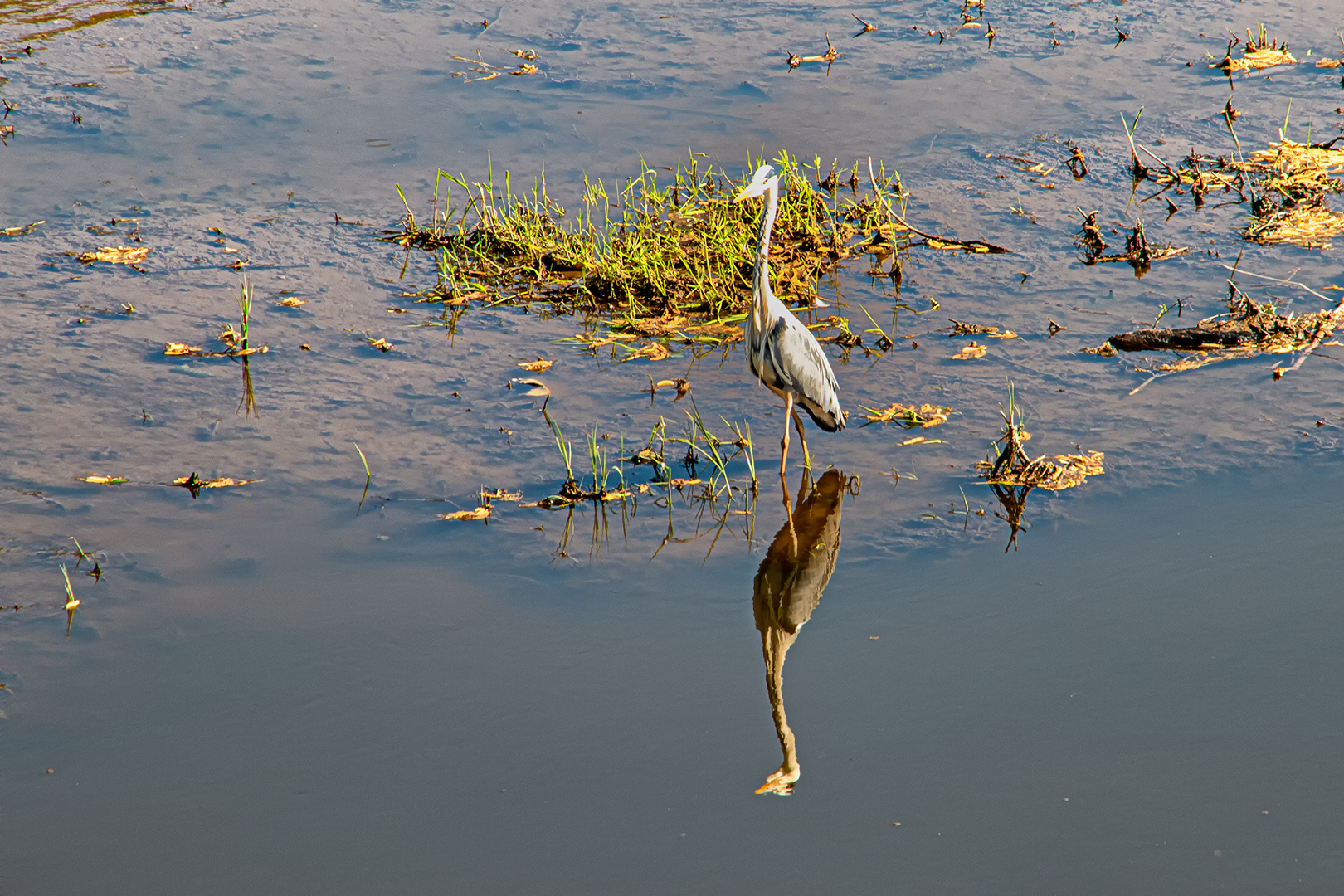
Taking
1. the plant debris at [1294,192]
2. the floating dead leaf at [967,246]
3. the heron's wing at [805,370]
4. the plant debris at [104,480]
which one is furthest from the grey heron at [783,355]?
the plant debris at [1294,192]

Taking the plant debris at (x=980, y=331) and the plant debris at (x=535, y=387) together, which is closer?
the plant debris at (x=535, y=387)

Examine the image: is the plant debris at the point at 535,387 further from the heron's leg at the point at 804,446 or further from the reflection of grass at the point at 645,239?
the heron's leg at the point at 804,446

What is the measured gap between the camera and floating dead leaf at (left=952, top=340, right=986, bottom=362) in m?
5.58

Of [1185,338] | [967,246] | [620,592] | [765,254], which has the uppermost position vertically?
[765,254]

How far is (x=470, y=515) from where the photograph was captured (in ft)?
14.9

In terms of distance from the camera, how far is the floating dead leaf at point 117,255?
6496 mm

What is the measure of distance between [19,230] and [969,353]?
5531mm

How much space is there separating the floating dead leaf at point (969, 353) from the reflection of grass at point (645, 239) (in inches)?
39.3

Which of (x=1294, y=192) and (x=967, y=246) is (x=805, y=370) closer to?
(x=967, y=246)

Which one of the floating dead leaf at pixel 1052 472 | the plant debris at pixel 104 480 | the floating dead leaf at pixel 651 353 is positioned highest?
the floating dead leaf at pixel 651 353

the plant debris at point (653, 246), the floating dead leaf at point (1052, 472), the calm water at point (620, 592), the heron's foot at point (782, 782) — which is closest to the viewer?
the calm water at point (620, 592)

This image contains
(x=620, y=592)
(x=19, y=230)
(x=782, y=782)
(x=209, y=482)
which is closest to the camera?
(x=782, y=782)

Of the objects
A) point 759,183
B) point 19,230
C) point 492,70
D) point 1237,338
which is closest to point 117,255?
point 19,230

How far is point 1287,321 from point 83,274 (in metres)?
6.28
